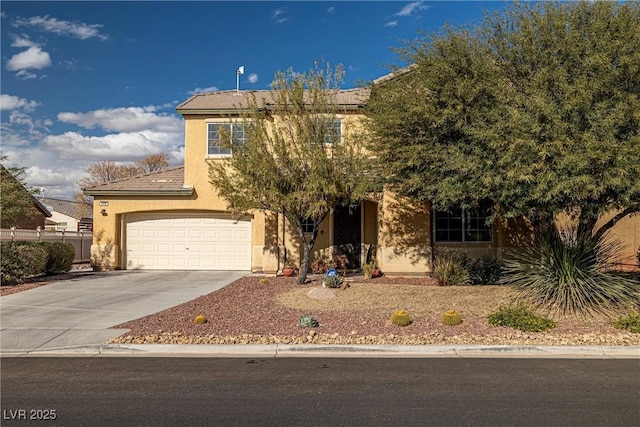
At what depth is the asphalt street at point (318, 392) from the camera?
532 centimetres

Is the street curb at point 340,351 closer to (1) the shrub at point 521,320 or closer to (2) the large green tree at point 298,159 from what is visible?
(1) the shrub at point 521,320

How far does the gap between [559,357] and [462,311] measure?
288 cm

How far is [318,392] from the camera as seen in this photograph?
20.2 feet

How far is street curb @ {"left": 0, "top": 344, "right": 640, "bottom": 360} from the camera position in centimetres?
824

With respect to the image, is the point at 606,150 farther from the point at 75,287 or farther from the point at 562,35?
the point at 75,287

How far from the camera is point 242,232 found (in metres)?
19.6

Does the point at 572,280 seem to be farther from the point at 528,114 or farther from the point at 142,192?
the point at 142,192

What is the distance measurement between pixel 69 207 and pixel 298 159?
182 feet

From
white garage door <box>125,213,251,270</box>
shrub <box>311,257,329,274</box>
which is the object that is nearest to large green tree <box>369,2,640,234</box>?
shrub <box>311,257,329,274</box>

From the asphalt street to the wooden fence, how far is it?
1286 cm

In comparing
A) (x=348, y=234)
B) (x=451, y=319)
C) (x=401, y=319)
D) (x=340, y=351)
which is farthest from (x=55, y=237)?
(x=451, y=319)

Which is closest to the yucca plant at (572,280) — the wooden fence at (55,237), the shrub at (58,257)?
the shrub at (58,257)

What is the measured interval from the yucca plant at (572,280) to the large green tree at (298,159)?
15.6ft

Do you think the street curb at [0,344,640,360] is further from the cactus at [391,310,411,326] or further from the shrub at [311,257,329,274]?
the shrub at [311,257,329,274]
